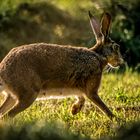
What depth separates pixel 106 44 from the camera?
10727 millimetres

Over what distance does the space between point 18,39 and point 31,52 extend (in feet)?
25.5

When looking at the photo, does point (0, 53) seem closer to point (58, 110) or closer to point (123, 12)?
point (123, 12)

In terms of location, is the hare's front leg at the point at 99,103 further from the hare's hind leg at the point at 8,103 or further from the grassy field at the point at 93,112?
the hare's hind leg at the point at 8,103

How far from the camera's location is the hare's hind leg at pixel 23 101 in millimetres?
8766

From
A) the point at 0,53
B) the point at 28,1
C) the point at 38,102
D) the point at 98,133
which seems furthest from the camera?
the point at 28,1

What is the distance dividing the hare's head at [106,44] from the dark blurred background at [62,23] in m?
4.88

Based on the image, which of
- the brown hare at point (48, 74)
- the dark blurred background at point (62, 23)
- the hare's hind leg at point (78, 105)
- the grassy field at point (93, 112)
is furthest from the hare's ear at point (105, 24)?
the dark blurred background at point (62, 23)

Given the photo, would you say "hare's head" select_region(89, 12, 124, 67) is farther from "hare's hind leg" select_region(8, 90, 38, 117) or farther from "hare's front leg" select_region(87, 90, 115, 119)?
"hare's hind leg" select_region(8, 90, 38, 117)

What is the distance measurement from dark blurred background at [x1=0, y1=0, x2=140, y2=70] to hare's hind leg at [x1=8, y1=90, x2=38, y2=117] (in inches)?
279

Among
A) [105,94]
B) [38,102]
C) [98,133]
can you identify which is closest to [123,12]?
[105,94]

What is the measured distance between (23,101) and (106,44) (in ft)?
7.76

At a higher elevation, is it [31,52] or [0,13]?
A: [31,52]

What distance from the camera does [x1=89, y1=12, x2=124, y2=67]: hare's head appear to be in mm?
10609

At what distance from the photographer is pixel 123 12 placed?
16828mm
